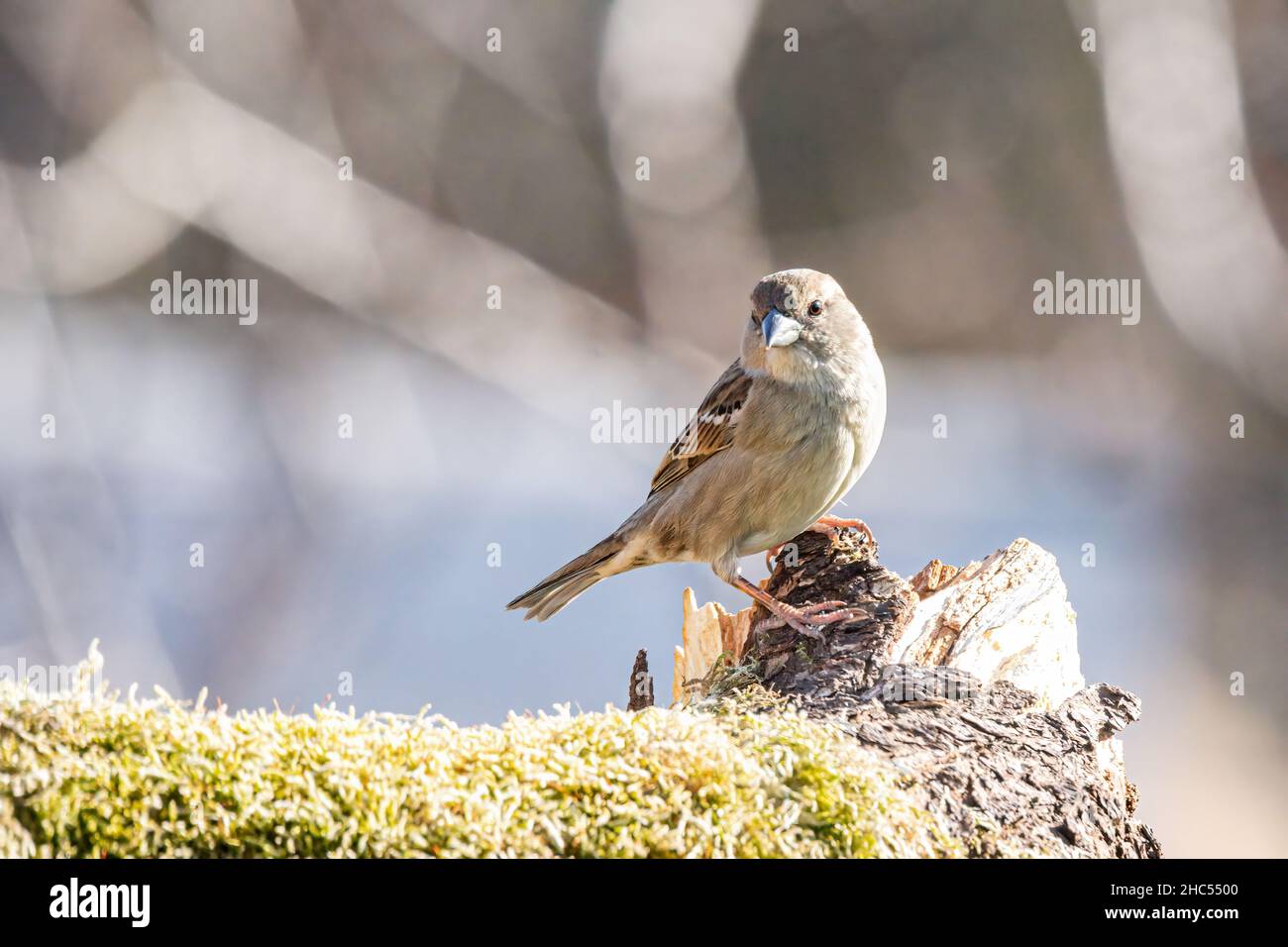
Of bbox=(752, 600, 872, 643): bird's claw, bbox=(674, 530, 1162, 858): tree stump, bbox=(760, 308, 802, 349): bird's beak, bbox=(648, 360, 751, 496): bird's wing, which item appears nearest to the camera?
bbox=(674, 530, 1162, 858): tree stump

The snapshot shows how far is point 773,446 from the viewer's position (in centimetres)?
479

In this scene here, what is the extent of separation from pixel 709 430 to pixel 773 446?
440 mm

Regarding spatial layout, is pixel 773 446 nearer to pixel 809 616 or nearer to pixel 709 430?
pixel 709 430

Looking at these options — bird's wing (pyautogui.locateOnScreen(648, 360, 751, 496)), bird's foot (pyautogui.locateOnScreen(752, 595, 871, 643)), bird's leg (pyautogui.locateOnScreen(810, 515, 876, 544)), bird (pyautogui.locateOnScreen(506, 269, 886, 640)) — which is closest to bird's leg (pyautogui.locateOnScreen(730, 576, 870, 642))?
bird's foot (pyautogui.locateOnScreen(752, 595, 871, 643))

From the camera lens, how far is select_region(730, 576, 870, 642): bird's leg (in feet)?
12.3

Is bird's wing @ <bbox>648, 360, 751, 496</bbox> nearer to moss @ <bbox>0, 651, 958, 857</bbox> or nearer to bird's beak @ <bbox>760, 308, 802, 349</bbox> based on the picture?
bird's beak @ <bbox>760, 308, 802, 349</bbox>

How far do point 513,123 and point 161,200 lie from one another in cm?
250

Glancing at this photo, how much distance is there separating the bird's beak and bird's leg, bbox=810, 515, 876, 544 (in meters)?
0.83

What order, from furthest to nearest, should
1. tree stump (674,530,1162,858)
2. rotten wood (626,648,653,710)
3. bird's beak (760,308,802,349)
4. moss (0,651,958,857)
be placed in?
bird's beak (760,308,802,349)
rotten wood (626,648,653,710)
tree stump (674,530,1162,858)
moss (0,651,958,857)

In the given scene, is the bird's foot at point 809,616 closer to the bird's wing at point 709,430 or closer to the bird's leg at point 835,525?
the bird's leg at point 835,525

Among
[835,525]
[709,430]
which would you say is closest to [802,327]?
[709,430]
